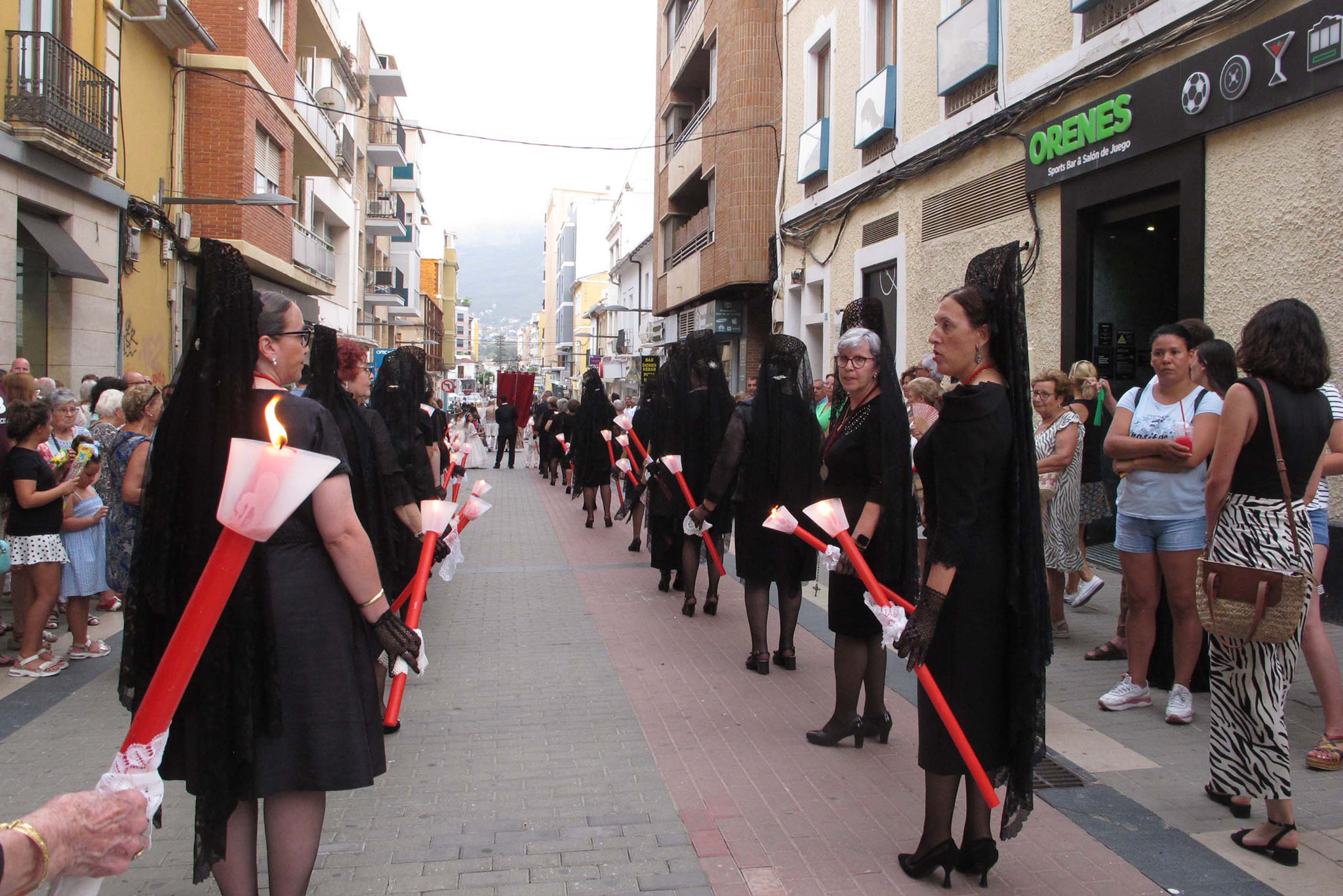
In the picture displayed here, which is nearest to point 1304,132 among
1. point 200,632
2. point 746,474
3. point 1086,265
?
point 1086,265

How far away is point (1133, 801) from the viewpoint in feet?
14.4

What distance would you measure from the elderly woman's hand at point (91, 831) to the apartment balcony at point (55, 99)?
13.5 meters

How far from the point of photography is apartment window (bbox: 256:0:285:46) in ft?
71.7

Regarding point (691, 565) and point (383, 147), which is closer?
Result: point (691, 565)

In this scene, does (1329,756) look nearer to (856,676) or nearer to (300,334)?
(856,676)

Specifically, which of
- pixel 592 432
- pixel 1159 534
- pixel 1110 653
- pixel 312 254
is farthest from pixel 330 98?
pixel 1159 534

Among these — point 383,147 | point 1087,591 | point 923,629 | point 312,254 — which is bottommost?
point 1087,591

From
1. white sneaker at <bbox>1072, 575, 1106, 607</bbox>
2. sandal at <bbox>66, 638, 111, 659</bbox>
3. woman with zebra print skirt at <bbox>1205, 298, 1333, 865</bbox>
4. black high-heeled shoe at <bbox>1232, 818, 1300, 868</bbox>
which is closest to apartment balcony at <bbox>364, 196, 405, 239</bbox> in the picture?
sandal at <bbox>66, 638, 111, 659</bbox>

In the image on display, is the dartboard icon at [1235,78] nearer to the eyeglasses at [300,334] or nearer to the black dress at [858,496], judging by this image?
the black dress at [858,496]

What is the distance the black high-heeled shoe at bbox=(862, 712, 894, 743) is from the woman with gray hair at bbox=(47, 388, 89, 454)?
5.80m

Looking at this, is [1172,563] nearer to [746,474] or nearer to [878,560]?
[878,560]

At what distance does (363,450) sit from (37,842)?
3.08 metres

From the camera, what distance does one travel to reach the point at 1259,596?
3881 millimetres

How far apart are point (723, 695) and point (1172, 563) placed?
2551 millimetres
